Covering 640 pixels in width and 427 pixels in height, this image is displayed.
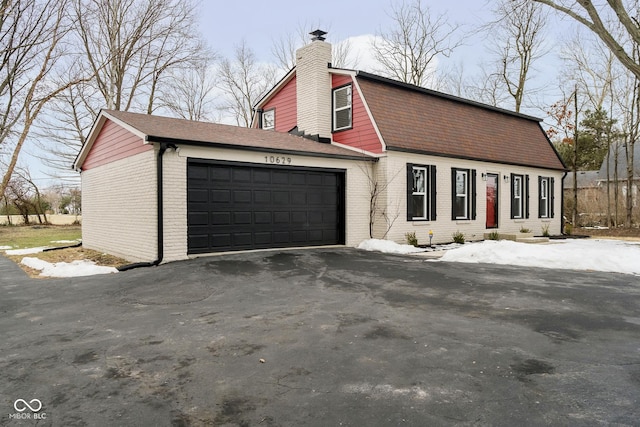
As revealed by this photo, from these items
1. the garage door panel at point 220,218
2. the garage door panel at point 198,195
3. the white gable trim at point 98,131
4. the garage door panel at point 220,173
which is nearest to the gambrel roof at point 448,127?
the garage door panel at point 220,173

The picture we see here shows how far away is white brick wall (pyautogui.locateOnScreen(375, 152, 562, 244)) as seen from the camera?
12.5 m

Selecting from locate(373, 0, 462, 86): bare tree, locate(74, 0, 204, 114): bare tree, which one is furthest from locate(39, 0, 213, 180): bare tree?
locate(373, 0, 462, 86): bare tree

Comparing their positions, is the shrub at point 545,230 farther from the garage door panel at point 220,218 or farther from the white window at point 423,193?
the garage door panel at point 220,218

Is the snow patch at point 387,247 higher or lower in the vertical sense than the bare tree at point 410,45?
lower

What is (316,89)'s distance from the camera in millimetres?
13898

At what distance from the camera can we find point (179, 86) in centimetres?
2781

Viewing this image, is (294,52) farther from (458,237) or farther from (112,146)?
(458,237)

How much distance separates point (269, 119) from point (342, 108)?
15.3 ft

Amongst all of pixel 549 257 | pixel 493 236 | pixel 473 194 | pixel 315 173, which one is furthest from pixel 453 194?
pixel 315 173

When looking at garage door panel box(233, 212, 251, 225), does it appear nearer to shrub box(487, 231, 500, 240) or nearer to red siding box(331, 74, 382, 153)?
red siding box(331, 74, 382, 153)

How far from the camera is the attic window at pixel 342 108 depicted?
1355cm

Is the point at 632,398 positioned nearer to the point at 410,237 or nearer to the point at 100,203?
the point at 410,237

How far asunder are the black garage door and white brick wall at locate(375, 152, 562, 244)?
1.71 meters

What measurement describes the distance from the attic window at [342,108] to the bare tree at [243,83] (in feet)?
61.5
